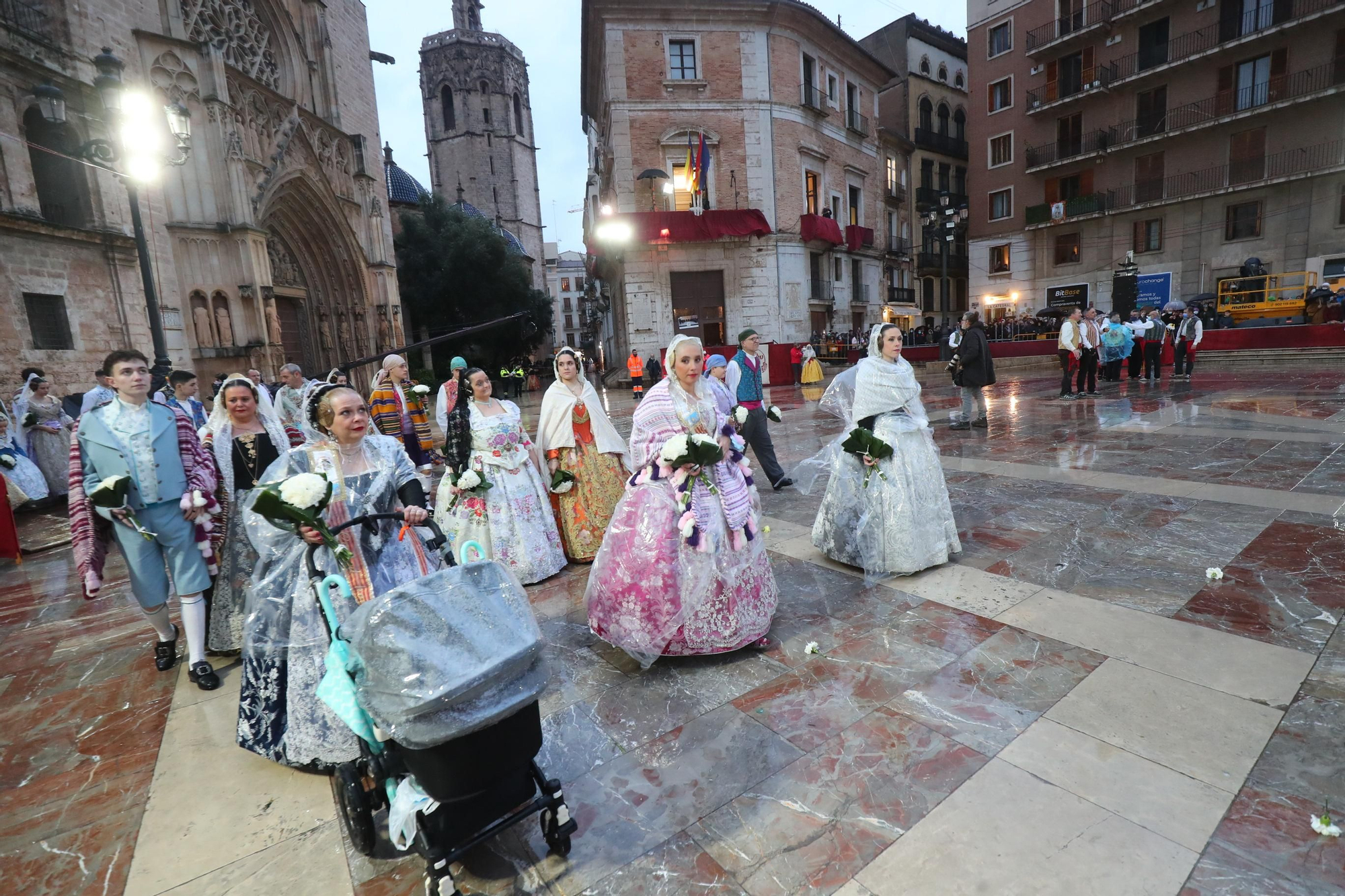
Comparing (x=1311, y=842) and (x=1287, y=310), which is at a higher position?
(x=1287, y=310)

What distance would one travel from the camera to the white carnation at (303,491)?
2227 millimetres

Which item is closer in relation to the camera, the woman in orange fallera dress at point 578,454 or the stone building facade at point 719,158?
the woman in orange fallera dress at point 578,454

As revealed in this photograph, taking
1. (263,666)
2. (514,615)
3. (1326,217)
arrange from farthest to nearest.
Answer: (1326,217)
(263,666)
(514,615)

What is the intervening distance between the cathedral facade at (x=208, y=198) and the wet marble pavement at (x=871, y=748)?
912 centimetres

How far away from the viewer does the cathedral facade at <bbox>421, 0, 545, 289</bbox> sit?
4716cm

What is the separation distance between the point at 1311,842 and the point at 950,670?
136cm

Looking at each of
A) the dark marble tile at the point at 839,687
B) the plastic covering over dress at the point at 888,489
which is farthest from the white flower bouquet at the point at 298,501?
the plastic covering over dress at the point at 888,489

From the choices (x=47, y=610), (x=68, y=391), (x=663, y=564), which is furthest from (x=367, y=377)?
(x=663, y=564)

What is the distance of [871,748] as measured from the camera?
268 cm

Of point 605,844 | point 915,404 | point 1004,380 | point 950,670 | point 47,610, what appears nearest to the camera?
point 605,844

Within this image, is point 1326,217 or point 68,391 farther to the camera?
point 1326,217

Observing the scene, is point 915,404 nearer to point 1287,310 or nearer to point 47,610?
point 47,610

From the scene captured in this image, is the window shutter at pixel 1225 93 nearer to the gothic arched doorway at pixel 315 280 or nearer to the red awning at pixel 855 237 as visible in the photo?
the red awning at pixel 855 237

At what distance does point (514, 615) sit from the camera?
6.31 ft
